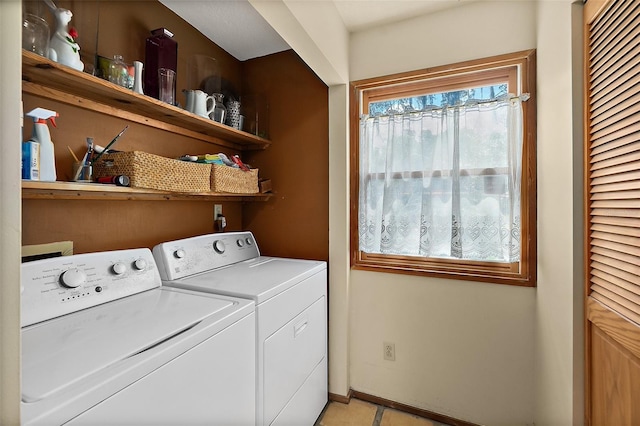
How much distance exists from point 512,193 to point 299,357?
4.79 ft

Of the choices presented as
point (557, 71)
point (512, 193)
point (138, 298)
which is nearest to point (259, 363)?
point (138, 298)

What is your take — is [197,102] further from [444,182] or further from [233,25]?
[444,182]

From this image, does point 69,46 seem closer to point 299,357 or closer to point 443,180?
point 299,357

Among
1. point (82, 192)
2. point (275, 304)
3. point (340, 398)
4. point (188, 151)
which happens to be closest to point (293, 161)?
point (188, 151)

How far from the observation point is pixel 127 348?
2.56 feet

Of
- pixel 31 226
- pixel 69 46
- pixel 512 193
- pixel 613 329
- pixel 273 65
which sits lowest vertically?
pixel 613 329

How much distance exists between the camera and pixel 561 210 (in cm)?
126

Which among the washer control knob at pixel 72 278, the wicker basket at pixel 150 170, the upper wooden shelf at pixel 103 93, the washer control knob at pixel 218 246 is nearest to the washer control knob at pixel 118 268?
the washer control knob at pixel 72 278

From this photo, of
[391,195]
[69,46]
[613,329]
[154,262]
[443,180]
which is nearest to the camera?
[613,329]

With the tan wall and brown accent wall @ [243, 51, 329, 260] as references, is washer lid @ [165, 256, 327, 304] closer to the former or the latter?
brown accent wall @ [243, 51, 329, 260]

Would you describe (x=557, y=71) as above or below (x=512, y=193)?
above

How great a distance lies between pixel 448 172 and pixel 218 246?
1457 mm

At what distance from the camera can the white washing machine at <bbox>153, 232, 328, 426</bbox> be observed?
1256mm

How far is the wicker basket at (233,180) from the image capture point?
5.32 feet
